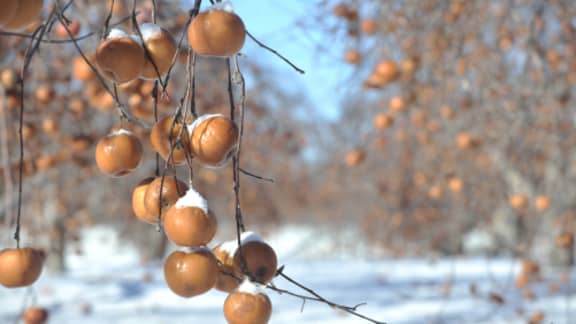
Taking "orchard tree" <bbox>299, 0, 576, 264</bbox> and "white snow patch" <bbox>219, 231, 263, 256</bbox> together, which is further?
"orchard tree" <bbox>299, 0, 576, 264</bbox>

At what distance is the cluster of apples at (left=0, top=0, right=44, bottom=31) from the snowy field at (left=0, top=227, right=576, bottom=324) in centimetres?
254

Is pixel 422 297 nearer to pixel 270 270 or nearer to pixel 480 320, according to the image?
pixel 480 320

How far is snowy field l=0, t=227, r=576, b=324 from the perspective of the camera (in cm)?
390

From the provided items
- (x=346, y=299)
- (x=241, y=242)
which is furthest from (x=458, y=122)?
(x=241, y=242)

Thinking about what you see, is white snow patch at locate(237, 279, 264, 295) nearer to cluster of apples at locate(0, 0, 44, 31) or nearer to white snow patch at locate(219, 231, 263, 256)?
white snow patch at locate(219, 231, 263, 256)

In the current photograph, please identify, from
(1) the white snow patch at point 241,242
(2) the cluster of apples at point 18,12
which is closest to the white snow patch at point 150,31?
(2) the cluster of apples at point 18,12

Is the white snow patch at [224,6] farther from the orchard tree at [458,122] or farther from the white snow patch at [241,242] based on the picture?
the orchard tree at [458,122]

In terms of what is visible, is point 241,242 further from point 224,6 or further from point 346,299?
point 346,299

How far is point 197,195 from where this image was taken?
804 mm

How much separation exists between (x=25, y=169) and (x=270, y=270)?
1.58m

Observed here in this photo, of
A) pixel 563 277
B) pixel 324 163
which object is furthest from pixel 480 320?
pixel 324 163

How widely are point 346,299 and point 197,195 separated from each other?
162 inches

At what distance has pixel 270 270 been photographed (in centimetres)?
82

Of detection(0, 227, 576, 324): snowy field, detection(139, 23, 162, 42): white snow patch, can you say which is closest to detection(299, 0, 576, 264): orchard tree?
detection(0, 227, 576, 324): snowy field
